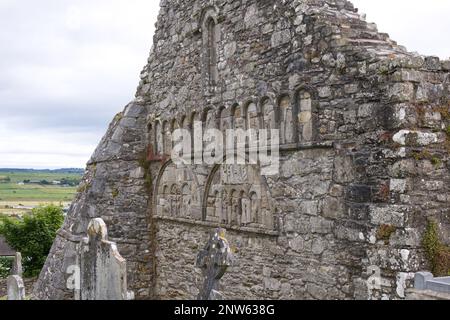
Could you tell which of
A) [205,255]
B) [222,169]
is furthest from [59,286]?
[205,255]

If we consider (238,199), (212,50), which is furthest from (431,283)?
(212,50)

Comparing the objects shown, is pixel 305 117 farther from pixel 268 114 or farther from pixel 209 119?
pixel 209 119

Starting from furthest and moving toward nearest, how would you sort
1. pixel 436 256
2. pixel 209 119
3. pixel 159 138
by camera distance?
pixel 159 138 → pixel 209 119 → pixel 436 256

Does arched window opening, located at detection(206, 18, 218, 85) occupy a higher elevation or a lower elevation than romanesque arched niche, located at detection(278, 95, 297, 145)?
higher

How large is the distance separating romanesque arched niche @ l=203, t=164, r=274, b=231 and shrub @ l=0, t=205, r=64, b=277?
2323 cm

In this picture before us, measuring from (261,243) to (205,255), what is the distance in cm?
319

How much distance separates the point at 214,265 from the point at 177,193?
233 inches

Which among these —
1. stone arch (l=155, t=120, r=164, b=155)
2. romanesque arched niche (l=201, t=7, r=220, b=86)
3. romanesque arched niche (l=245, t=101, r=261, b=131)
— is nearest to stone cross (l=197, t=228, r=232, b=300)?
romanesque arched niche (l=245, t=101, r=261, b=131)

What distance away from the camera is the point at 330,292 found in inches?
311

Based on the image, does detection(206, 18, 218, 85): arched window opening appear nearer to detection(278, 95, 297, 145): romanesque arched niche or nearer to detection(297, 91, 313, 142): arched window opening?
detection(278, 95, 297, 145): romanesque arched niche

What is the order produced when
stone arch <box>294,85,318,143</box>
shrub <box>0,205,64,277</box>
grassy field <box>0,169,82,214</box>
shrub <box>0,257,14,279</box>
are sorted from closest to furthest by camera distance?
stone arch <box>294,85,318,143</box>
shrub <box>0,205,64,277</box>
shrub <box>0,257,14,279</box>
grassy field <box>0,169,82,214</box>

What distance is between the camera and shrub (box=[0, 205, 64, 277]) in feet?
104

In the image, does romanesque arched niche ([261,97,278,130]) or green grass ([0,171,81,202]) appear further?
green grass ([0,171,81,202])

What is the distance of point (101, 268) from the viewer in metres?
6.71
